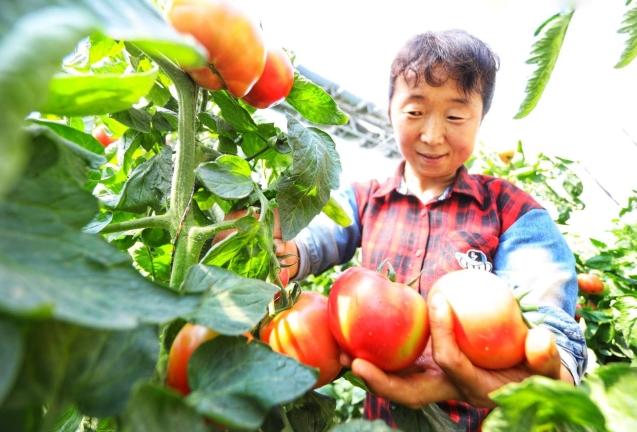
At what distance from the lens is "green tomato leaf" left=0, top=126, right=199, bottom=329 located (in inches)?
7.5

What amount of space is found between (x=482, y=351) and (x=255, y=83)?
35cm

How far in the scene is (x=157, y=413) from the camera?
0.77ft

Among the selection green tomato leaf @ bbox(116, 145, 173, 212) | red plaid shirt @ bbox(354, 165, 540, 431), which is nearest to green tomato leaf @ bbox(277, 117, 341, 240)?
green tomato leaf @ bbox(116, 145, 173, 212)

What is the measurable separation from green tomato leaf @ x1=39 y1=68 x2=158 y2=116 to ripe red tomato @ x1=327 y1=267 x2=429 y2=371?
0.26 meters

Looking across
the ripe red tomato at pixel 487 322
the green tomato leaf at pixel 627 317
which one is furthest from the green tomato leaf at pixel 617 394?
the green tomato leaf at pixel 627 317

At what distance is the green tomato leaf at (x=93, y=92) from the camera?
10.7 inches

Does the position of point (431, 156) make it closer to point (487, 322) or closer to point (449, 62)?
point (449, 62)

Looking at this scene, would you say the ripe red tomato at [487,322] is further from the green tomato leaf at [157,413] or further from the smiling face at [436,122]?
the smiling face at [436,122]

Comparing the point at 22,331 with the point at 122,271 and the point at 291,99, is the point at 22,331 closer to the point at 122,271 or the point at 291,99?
the point at 122,271

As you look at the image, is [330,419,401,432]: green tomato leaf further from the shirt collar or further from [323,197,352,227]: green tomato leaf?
the shirt collar

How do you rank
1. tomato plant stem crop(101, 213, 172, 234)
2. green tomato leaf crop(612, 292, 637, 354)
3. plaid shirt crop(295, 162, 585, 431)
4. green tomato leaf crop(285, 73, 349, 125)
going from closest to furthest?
tomato plant stem crop(101, 213, 172, 234) < green tomato leaf crop(285, 73, 349, 125) < plaid shirt crop(295, 162, 585, 431) < green tomato leaf crop(612, 292, 637, 354)

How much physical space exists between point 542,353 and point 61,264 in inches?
14.8

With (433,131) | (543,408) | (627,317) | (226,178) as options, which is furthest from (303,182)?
(627,317)

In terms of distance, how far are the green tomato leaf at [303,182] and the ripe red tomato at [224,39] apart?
0.08 m
